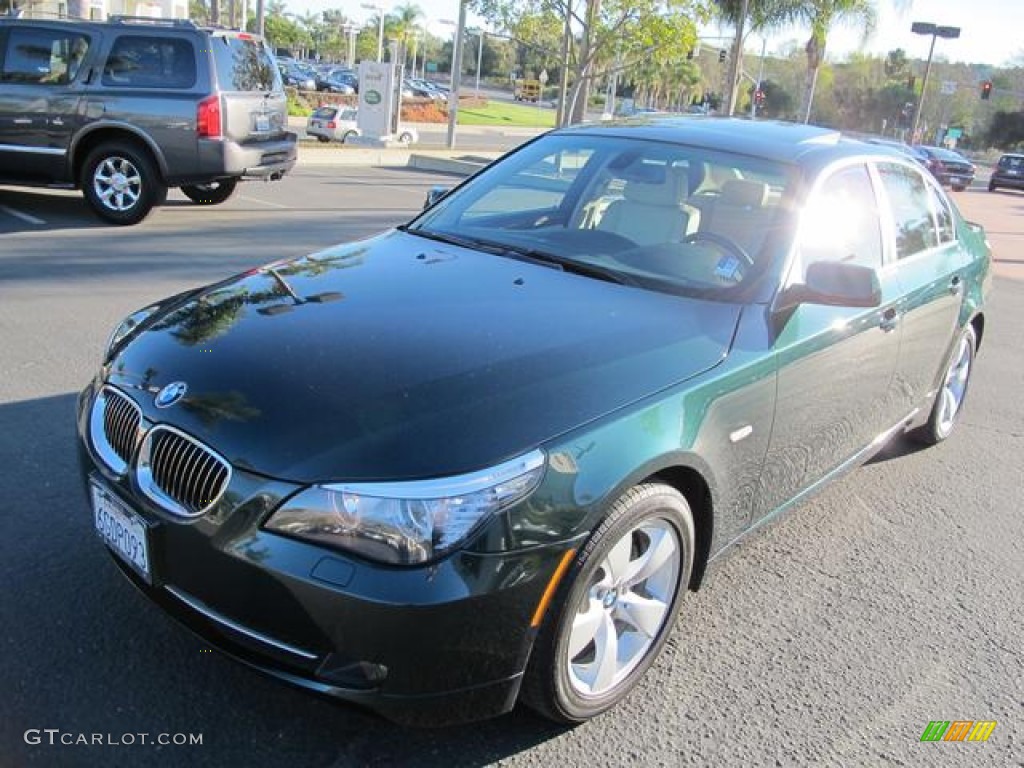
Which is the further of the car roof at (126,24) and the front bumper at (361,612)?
the car roof at (126,24)

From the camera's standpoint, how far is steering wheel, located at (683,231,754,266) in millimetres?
3355

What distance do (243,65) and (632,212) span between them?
745 cm

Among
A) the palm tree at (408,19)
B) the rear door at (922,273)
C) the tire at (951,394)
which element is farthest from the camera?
the palm tree at (408,19)

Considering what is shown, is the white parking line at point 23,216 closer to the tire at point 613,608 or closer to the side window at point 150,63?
the side window at point 150,63

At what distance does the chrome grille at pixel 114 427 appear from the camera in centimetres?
255

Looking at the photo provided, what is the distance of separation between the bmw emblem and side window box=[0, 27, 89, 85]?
8.15 metres

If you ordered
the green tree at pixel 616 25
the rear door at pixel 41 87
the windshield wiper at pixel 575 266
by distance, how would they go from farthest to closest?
1. the green tree at pixel 616 25
2. the rear door at pixel 41 87
3. the windshield wiper at pixel 575 266

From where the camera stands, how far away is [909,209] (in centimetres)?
430

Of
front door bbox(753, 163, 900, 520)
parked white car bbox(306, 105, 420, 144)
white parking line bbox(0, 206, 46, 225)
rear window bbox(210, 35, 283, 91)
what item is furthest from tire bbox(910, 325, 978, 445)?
parked white car bbox(306, 105, 420, 144)

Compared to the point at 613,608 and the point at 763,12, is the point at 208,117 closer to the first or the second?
the point at 613,608

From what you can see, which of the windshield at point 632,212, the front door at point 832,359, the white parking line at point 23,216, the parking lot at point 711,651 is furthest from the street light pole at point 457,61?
the front door at point 832,359

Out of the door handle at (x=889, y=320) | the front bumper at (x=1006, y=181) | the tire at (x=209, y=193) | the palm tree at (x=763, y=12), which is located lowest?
the front bumper at (x=1006, y=181)

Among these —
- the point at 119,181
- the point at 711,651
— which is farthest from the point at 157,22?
the point at 711,651

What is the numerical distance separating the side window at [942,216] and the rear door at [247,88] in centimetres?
712
